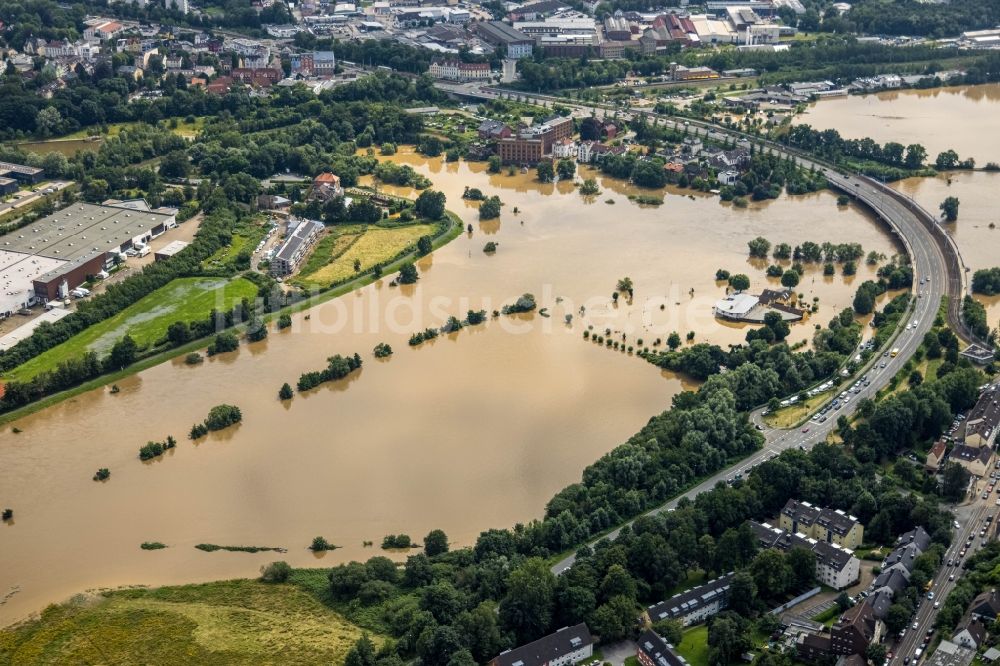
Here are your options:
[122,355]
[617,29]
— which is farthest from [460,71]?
[122,355]

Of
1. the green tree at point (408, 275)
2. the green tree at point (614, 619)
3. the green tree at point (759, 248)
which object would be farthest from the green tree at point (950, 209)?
the green tree at point (614, 619)

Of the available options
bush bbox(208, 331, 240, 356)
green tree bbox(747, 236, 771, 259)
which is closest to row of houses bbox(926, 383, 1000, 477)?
green tree bbox(747, 236, 771, 259)

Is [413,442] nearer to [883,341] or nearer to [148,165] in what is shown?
[883,341]

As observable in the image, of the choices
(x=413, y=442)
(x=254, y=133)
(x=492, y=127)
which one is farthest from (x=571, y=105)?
(x=413, y=442)

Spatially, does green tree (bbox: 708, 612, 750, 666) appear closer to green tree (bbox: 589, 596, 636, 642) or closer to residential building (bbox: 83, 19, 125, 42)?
green tree (bbox: 589, 596, 636, 642)

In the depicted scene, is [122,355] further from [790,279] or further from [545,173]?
[545,173]

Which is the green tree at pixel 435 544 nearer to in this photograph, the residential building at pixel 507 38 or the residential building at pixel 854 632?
the residential building at pixel 854 632
